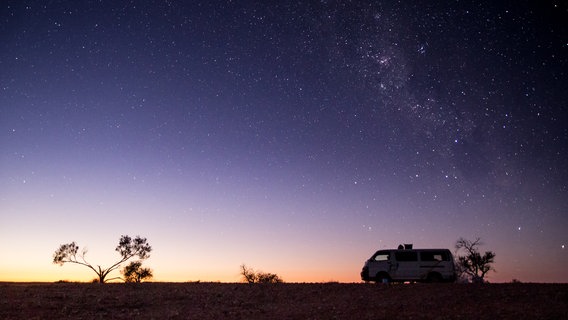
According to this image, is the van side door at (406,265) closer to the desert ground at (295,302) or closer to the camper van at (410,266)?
the camper van at (410,266)

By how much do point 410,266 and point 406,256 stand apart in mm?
614

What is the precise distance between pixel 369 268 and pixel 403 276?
2023mm

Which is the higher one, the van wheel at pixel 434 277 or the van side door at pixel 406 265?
the van side door at pixel 406 265

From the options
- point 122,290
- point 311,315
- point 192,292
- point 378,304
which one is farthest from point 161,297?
point 378,304

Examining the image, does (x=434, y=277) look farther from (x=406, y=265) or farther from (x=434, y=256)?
Result: (x=406, y=265)

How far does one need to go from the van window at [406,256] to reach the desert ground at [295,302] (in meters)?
4.28

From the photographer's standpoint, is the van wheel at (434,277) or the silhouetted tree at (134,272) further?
the silhouetted tree at (134,272)

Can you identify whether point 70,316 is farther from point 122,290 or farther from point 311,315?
point 311,315

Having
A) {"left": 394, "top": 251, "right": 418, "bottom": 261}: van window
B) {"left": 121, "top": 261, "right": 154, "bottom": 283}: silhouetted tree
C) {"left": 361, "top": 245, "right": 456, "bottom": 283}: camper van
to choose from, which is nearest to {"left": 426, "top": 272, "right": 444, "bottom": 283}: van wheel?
{"left": 361, "top": 245, "right": 456, "bottom": 283}: camper van

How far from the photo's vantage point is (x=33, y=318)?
1516cm

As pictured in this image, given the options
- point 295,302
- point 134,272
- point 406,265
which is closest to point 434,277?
point 406,265

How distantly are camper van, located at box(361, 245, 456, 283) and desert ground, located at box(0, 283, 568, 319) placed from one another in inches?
144

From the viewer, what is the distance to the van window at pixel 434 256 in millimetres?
24672

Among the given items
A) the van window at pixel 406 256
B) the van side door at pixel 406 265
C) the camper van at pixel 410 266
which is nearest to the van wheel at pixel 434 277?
the camper van at pixel 410 266
